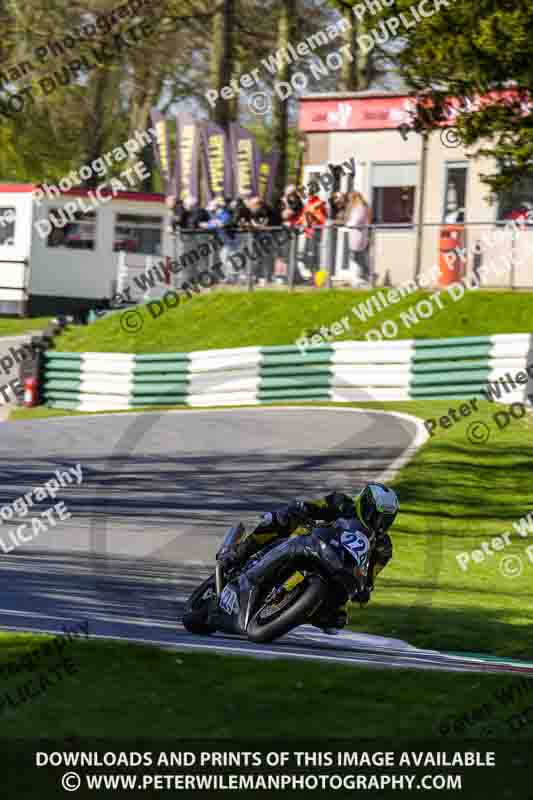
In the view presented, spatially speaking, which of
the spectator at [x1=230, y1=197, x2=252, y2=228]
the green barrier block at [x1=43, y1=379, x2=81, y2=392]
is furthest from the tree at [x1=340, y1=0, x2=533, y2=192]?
the green barrier block at [x1=43, y1=379, x2=81, y2=392]

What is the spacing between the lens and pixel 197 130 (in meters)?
31.8

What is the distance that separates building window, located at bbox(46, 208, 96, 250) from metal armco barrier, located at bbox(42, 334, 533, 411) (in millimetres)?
12314

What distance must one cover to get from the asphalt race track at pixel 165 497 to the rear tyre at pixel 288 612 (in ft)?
0.32

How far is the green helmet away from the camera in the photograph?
7855 mm

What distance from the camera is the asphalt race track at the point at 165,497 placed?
8469 millimetres

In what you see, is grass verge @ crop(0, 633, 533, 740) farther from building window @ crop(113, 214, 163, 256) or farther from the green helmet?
building window @ crop(113, 214, 163, 256)

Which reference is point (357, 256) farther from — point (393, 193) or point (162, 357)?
point (393, 193)

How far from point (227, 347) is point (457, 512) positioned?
417 inches

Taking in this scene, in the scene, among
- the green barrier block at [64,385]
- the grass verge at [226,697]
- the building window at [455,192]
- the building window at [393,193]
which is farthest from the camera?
the building window at [393,193]

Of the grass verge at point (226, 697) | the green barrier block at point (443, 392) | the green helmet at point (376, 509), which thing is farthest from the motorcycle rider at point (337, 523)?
the green barrier block at point (443, 392)

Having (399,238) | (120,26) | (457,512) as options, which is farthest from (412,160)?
(457,512)

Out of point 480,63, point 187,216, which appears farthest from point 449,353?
point 187,216

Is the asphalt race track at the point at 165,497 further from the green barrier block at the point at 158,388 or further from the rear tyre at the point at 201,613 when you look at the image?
the green barrier block at the point at 158,388

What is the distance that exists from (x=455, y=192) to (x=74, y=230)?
13.3 m
